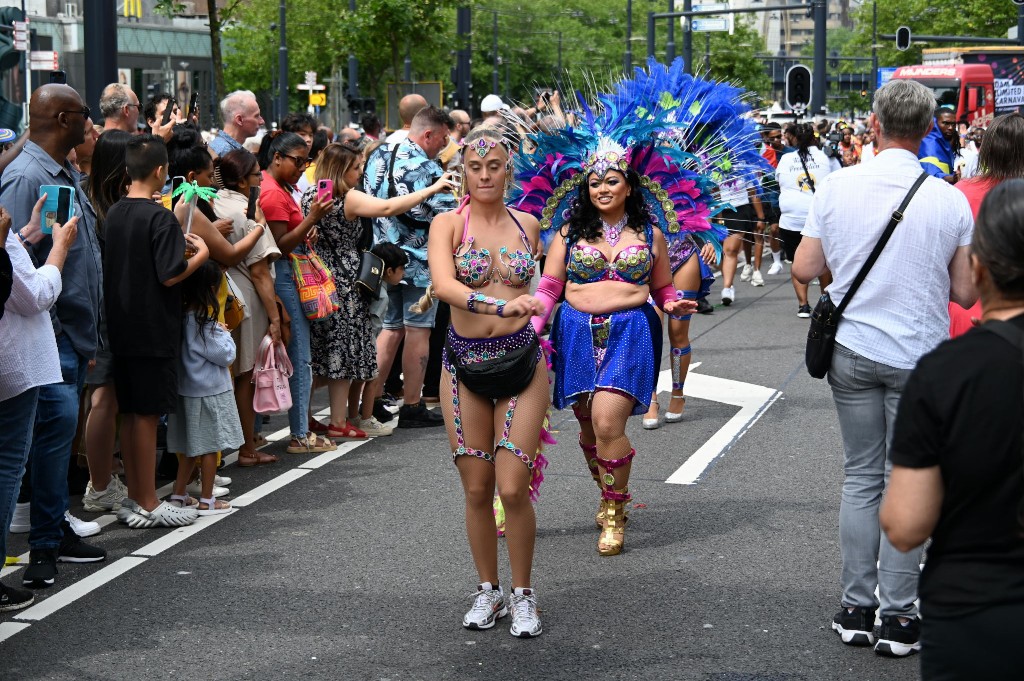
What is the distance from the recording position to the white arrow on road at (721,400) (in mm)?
8164

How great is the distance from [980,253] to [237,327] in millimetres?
5615

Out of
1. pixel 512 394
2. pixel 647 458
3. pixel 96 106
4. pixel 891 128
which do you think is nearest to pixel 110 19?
pixel 96 106

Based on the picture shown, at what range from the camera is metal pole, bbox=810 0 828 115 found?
31289 millimetres

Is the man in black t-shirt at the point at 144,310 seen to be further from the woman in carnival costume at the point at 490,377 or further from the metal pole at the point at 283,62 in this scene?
the metal pole at the point at 283,62

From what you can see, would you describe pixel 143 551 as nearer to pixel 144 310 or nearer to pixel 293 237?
pixel 144 310

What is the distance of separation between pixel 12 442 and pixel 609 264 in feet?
8.78

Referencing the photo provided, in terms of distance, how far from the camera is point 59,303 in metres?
6.18

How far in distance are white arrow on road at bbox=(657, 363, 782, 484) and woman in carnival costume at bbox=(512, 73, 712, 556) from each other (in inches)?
57.6

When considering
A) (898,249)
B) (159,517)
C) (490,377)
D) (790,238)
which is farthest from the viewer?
(790,238)

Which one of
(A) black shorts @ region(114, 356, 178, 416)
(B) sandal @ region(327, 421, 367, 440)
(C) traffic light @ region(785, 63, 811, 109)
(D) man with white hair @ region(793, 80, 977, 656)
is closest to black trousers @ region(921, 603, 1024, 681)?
(D) man with white hair @ region(793, 80, 977, 656)

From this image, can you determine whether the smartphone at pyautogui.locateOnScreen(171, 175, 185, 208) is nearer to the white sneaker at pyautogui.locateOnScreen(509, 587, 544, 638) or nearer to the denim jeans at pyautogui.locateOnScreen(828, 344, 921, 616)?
the white sneaker at pyautogui.locateOnScreen(509, 587, 544, 638)

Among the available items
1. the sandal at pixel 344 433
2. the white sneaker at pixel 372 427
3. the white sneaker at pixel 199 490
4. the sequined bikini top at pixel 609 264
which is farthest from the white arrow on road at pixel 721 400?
the white sneaker at pixel 199 490

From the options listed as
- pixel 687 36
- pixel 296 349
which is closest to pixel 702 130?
pixel 296 349

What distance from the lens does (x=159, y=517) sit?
6.89 m
